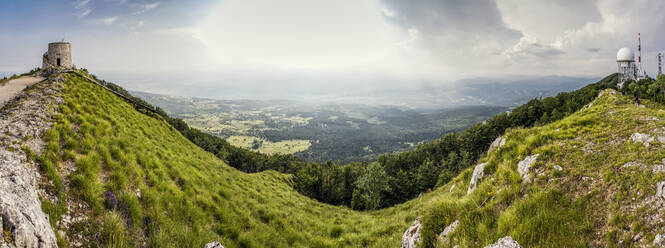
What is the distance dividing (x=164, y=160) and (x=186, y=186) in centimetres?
269

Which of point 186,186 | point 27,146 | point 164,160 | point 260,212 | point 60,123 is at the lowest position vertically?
point 260,212

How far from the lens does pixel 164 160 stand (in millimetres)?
11188

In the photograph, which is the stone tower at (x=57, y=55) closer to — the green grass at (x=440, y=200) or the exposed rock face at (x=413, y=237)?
the green grass at (x=440, y=200)

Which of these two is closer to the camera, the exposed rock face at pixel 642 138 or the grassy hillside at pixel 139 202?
the grassy hillside at pixel 139 202

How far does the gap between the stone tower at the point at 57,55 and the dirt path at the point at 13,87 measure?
3.74 m

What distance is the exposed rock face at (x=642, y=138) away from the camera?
7.54 m

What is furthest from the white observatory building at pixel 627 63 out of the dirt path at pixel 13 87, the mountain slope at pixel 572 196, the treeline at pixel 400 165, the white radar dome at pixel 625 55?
the dirt path at pixel 13 87

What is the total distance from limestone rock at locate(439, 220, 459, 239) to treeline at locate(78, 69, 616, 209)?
3919 centimetres

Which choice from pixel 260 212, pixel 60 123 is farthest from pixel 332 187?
pixel 60 123

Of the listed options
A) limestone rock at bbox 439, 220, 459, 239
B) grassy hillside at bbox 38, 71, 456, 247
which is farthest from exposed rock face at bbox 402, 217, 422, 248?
grassy hillside at bbox 38, 71, 456, 247

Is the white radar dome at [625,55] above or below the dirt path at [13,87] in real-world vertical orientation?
above

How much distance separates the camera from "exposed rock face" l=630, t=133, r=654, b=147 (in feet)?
24.7

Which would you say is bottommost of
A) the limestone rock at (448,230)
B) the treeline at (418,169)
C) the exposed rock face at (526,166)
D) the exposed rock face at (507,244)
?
the treeline at (418,169)

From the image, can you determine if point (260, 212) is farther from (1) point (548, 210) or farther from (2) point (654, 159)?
(2) point (654, 159)
